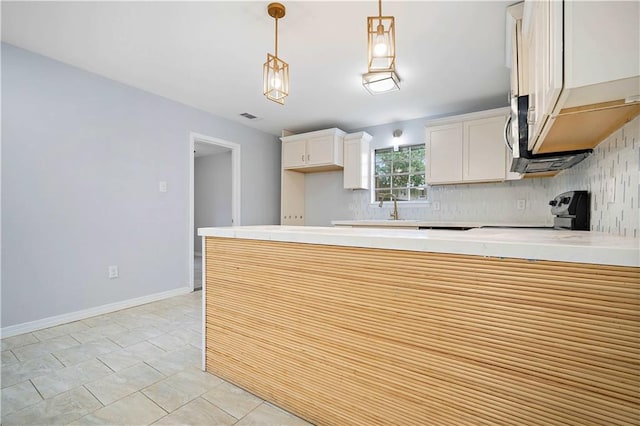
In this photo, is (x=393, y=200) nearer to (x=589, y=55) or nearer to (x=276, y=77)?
(x=276, y=77)

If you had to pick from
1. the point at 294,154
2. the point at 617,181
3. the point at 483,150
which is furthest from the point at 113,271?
the point at 483,150

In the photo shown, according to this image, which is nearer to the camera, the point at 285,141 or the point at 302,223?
the point at 285,141

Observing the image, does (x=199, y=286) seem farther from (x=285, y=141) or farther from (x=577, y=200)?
(x=577, y=200)

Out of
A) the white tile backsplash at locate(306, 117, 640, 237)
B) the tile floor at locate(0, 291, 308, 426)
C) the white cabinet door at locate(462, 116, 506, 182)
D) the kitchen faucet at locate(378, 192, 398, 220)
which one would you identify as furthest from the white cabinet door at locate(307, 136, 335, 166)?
the tile floor at locate(0, 291, 308, 426)

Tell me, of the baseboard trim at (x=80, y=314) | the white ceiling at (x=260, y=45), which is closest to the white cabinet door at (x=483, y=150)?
the white ceiling at (x=260, y=45)

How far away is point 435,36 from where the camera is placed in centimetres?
232

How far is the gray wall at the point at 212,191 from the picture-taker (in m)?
6.50

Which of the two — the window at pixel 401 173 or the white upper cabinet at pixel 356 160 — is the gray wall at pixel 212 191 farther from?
the window at pixel 401 173

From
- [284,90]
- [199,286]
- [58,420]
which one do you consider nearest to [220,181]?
[199,286]

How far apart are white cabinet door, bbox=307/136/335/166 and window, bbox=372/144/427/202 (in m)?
0.80

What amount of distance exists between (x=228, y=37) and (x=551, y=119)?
7.50ft

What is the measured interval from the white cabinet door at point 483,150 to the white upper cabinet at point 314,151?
1.75 meters

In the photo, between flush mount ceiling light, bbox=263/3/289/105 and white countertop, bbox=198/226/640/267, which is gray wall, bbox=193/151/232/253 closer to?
flush mount ceiling light, bbox=263/3/289/105

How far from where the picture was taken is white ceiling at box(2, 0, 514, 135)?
6.68 feet
